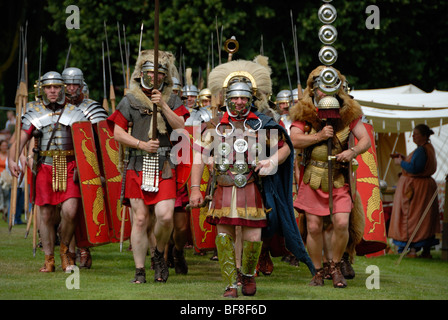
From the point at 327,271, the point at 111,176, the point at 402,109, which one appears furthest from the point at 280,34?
Result: the point at 327,271

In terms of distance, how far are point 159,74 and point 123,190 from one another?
111 cm

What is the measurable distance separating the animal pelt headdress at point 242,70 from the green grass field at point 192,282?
5.75 ft

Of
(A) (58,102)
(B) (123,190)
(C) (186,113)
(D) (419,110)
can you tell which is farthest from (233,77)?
(D) (419,110)

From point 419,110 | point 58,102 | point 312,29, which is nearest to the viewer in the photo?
point 58,102

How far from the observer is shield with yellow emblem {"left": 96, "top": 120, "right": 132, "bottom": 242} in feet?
32.0

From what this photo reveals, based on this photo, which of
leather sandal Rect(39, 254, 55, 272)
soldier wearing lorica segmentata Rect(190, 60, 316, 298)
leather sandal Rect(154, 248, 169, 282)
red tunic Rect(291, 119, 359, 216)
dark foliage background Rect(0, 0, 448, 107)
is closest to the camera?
soldier wearing lorica segmentata Rect(190, 60, 316, 298)

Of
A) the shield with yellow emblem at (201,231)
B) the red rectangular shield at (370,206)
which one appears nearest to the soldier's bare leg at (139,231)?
the shield with yellow emblem at (201,231)

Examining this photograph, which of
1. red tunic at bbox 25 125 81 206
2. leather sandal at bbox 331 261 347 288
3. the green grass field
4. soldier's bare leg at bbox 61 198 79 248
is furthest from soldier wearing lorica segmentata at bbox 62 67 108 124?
leather sandal at bbox 331 261 347 288

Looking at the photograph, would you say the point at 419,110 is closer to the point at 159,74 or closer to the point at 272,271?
the point at 272,271

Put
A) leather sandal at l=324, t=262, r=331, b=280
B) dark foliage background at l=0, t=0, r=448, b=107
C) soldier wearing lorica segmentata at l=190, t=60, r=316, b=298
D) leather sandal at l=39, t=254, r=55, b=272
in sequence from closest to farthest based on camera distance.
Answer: soldier wearing lorica segmentata at l=190, t=60, r=316, b=298 → leather sandal at l=324, t=262, r=331, b=280 → leather sandal at l=39, t=254, r=55, b=272 → dark foliage background at l=0, t=0, r=448, b=107

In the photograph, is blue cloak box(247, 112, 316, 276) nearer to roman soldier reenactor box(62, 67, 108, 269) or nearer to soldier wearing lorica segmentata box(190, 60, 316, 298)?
soldier wearing lorica segmentata box(190, 60, 316, 298)

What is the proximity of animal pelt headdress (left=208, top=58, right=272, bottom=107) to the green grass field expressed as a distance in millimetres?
1753

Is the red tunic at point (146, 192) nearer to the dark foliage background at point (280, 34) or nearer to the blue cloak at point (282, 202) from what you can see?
the blue cloak at point (282, 202)

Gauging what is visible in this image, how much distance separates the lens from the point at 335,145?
8516 mm
